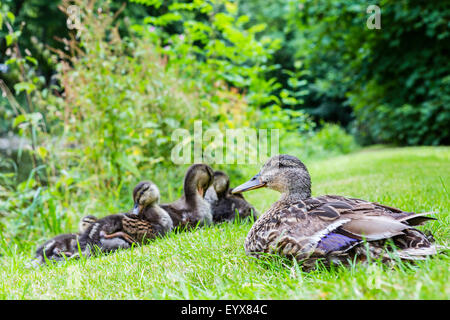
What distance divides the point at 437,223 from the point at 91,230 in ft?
10.1

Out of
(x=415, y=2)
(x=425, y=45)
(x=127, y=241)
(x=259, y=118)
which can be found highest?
(x=415, y=2)

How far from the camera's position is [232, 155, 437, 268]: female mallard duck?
79.6 inches

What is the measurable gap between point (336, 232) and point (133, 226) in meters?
2.31

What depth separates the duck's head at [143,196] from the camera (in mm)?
4000

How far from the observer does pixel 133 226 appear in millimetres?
3818

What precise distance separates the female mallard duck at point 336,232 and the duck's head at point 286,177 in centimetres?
23

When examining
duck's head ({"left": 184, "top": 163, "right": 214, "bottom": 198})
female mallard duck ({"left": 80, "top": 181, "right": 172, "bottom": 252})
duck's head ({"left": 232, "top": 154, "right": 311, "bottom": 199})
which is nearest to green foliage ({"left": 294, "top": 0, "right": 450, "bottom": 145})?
duck's head ({"left": 184, "top": 163, "right": 214, "bottom": 198})

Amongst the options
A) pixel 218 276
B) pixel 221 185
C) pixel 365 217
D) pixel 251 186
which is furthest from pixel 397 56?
pixel 218 276

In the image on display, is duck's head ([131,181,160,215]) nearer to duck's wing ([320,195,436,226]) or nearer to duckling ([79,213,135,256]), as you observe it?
duckling ([79,213,135,256])

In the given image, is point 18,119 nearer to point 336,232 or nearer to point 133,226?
point 133,226

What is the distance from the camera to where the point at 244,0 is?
27.6 meters

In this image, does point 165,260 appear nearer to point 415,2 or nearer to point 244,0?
point 415,2

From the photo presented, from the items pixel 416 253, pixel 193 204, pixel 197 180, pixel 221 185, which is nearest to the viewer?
pixel 416 253
